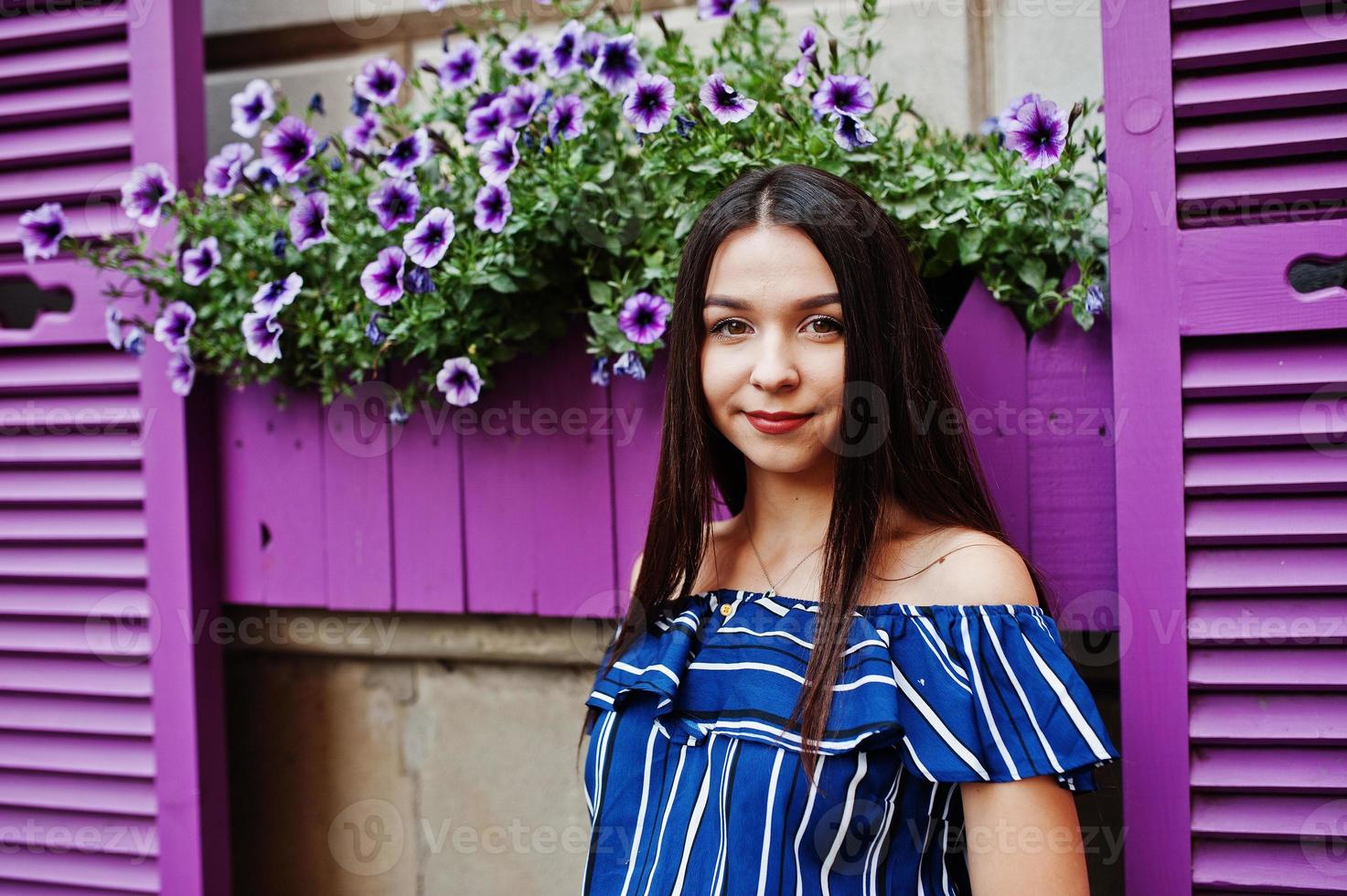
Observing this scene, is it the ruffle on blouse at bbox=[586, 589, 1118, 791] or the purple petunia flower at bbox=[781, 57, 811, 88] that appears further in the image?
the purple petunia flower at bbox=[781, 57, 811, 88]

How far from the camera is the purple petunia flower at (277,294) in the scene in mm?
1759

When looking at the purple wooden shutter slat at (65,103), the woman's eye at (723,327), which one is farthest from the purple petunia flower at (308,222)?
the woman's eye at (723,327)

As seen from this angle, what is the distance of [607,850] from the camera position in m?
1.41

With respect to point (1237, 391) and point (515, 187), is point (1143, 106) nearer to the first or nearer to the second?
point (1237, 391)

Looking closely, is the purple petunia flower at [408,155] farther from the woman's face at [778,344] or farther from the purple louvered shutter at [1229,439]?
the purple louvered shutter at [1229,439]

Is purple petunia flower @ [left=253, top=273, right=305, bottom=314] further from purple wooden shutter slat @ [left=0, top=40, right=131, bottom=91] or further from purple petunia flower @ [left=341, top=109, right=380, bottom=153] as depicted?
purple wooden shutter slat @ [left=0, top=40, right=131, bottom=91]

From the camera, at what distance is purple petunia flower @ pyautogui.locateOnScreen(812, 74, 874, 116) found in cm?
155

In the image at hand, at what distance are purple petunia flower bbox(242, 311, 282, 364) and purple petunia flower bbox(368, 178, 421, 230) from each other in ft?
0.87

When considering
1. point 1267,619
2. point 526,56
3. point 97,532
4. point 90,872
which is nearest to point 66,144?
point 97,532

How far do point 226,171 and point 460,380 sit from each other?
0.64 meters

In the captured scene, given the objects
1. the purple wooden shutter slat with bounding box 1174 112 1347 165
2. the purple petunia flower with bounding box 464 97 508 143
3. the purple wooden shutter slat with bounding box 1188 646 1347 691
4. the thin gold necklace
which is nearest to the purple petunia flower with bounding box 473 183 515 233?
the purple petunia flower with bounding box 464 97 508 143

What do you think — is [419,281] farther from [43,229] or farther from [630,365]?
[43,229]

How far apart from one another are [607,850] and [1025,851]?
571 millimetres

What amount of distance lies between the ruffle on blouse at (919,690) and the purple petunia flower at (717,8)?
40.3 inches
